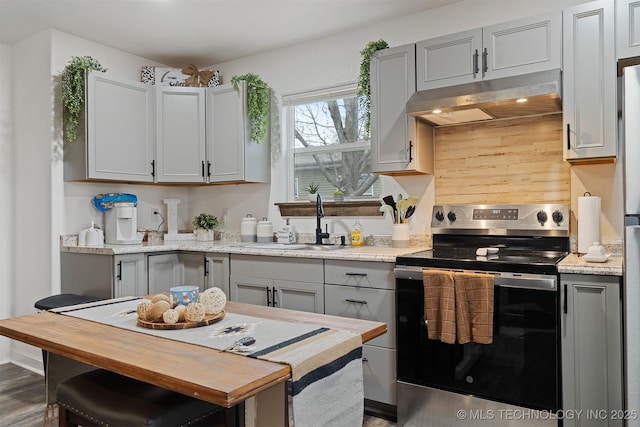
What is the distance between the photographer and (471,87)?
2686 mm

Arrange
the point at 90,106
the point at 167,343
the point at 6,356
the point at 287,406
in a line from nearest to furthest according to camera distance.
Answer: the point at 287,406 < the point at 167,343 < the point at 90,106 < the point at 6,356

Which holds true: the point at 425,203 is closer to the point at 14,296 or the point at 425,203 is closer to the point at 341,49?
the point at 341,49

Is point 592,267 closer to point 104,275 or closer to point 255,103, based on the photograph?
point 255,103

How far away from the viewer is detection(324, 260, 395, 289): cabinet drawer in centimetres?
272

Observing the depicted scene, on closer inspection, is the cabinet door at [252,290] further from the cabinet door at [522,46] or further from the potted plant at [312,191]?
the cabinet door at [522,46]

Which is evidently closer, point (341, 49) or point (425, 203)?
point (425, 203)

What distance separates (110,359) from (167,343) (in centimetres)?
18

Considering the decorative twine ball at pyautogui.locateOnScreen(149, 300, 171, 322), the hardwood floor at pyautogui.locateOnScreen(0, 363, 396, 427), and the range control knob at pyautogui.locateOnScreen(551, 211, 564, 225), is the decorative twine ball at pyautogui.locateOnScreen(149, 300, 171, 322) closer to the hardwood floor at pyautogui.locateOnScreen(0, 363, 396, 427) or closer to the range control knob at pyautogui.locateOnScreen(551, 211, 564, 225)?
the hardwood floor at pyautogui.locateOnScreen(0, 363, 396, 427)

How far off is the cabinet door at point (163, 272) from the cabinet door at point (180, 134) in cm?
74

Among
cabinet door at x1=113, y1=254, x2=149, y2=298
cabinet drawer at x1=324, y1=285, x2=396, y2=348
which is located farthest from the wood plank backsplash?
cabinet door at x1=113, y1=254, x2=149, y2=298

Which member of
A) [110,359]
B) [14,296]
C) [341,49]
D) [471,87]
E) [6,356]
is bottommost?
[6,356]

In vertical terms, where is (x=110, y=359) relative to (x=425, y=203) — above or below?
below

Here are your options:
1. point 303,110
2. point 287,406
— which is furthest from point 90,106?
point 287,406

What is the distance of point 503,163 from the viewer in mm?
2980
